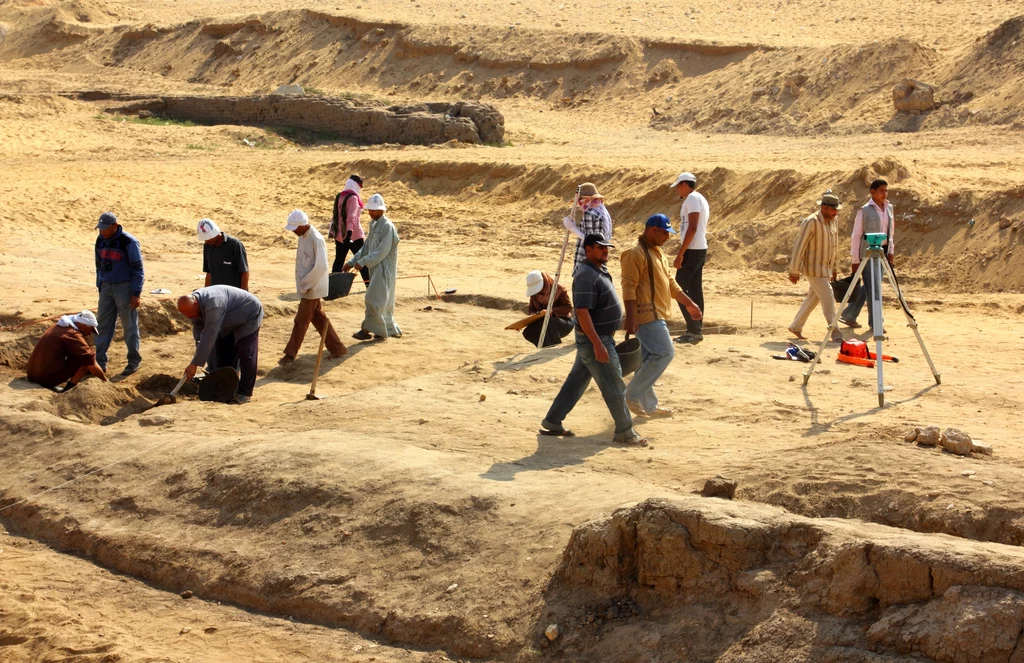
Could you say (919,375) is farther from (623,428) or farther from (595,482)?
(595,482)

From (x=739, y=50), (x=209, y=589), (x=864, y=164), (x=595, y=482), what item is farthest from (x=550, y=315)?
(x=739, y=50)

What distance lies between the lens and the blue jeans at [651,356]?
25.2ft

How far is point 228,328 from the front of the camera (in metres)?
9.22

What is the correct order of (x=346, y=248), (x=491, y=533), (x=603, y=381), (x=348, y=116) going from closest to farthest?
(x=491, y=533) → (x=603, y=381) → (x=346, y=248) → (x=348, y=116)

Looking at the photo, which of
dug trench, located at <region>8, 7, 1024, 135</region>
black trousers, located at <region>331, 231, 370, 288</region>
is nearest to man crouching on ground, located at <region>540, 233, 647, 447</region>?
black trousers, located at <region>331, 231, 370, 288</region>

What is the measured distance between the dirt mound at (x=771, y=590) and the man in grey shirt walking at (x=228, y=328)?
14.2 feet

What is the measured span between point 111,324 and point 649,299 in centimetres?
532

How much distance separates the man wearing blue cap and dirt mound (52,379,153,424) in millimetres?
4140

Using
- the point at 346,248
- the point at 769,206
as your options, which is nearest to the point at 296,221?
the point at 346,248

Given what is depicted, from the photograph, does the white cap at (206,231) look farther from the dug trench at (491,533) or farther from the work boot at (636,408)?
the work boot at (636,408)

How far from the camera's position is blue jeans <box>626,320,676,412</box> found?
768 cm

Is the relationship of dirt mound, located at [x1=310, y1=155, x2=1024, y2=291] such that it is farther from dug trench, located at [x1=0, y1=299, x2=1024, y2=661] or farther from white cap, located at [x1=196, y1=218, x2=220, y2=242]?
white cap, located at [x1=196, y1=218, x2=220, y2=242]

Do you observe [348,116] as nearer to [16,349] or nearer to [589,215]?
[16,349]

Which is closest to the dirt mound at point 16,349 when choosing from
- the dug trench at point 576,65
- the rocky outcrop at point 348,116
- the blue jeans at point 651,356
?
the blue jeans at point 651,356
